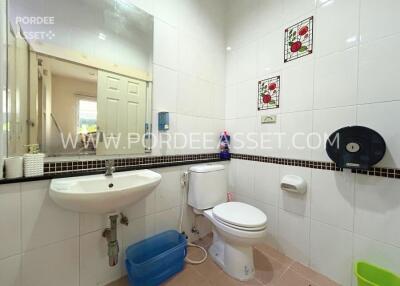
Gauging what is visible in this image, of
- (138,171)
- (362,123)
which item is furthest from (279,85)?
(138,171)

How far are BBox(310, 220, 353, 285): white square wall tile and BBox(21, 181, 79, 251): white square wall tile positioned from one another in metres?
1.69

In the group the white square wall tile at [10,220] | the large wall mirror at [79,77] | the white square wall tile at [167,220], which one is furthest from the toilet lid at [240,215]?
the white square wall tile at [10,220]

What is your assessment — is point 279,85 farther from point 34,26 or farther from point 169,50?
point 34,26

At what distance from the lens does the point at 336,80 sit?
1.25 metres

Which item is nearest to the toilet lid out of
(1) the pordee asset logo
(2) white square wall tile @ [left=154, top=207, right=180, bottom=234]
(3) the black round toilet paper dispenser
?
(2) white square wall tile @ [left=154, top=207, right=180, bottom=234]

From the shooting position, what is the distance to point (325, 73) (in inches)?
51.3

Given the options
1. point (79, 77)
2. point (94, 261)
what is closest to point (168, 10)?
point (79, 77)

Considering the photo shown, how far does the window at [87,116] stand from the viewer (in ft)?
3.85

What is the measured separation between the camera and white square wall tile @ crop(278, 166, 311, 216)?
141cm

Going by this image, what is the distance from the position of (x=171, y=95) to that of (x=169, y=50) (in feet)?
1.25

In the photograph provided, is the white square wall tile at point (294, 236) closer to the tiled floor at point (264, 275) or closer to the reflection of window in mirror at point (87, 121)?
the tiled floor at point (264, 275)

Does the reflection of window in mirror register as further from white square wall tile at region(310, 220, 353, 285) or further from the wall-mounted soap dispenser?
white square wall tile at region(310, 220, 353, 285)

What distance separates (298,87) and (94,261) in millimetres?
1919

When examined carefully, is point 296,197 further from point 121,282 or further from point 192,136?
point 121,282
